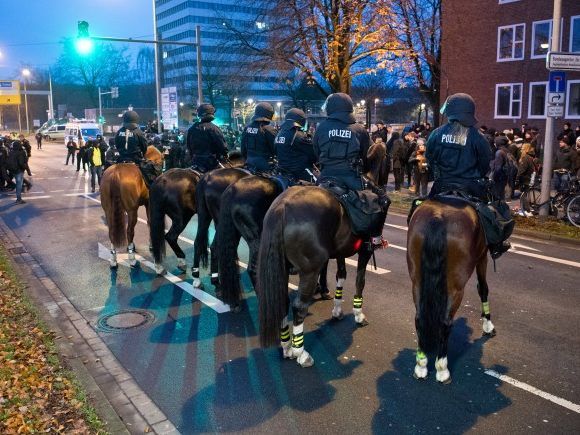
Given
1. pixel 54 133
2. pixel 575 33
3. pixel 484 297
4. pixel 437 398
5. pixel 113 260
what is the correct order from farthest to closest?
1. pixel 54 133
2. pixel 575 33
3. pixel 113 260
4. pixel 484 297
5. pixel 437 398

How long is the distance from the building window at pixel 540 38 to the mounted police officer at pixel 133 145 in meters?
25.8

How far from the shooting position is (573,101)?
93.4 ft

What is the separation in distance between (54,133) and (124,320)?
61.1 meters

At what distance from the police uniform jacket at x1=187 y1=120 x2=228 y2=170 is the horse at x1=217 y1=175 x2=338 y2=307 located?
2.06 metres

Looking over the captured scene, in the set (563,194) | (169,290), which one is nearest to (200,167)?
(169,290)

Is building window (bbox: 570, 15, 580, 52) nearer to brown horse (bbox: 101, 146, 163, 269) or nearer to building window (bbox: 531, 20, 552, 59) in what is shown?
building window (bbox: 531, 20, 552, 59)

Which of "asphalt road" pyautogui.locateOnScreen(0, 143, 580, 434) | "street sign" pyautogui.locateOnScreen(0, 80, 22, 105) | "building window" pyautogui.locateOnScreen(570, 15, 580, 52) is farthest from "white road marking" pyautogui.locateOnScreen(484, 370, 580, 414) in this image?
"street sign" pyautogui.locateOnScreen(0, 80, 22, 105)

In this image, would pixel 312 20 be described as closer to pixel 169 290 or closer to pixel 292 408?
pixel 169 290

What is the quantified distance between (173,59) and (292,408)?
99744mm

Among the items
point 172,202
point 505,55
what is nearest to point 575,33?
point 505,55

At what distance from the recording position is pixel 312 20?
20.8 m

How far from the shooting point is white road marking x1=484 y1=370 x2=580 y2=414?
16.0ft

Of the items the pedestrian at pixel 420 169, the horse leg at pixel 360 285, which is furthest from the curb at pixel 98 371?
the pedestrian at pixel 420 169

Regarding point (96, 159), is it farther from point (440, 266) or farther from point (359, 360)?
point (440, 266)
